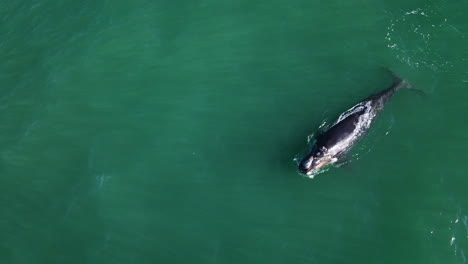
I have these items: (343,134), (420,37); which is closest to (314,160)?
(343,134)

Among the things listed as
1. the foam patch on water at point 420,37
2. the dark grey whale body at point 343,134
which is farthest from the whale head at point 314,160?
the foam patch on water at point 420,37

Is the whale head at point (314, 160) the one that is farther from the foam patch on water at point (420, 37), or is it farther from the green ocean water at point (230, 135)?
the foam patch on water at point (420, 37)

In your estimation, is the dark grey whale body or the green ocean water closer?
the green ocean water

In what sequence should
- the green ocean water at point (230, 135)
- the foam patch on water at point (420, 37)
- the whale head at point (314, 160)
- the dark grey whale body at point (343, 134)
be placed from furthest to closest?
1. the foam patch on water at point (420, 37)
2. the dark grey whale body at point (343, 134)
3. the whale head at point (314, 160)
4. the green ocean water at point (230, 135)

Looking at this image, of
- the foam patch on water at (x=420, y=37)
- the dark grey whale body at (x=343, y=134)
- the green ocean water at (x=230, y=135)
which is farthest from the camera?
the foam patch on water at (x=420, y=37)

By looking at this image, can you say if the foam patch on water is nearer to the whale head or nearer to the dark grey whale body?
the dark grey whale body

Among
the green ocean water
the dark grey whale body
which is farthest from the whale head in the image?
the green ocean water

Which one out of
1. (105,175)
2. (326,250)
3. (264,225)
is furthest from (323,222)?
(105,175)

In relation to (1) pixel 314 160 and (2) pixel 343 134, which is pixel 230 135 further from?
(2) pixel 343 134
